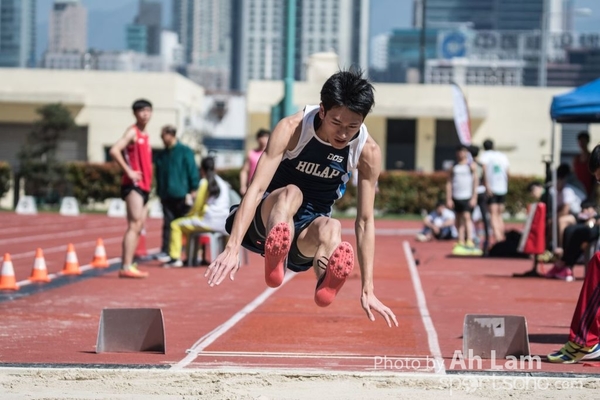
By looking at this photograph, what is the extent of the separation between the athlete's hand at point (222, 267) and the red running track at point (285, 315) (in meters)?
1.63

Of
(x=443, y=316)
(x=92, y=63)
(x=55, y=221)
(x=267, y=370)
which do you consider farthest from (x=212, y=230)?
(x=92, y=63)

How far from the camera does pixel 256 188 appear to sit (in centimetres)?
688

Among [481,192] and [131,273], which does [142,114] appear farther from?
[481,192]

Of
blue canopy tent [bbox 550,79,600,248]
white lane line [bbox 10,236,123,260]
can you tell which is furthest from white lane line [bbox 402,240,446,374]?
white lane line [bbox 10,236,123,260]

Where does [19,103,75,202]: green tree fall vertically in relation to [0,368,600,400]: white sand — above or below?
below

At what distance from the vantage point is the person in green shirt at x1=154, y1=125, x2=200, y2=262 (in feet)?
52.7

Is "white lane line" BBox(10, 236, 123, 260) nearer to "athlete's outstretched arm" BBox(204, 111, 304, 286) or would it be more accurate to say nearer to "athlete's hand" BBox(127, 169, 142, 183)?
"athlete's hand" BBox(127, 169, 142, 183)

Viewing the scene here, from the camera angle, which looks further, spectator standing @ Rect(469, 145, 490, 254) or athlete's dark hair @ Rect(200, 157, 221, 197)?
spectator standing @ Rect(469, 145, 490, 254)

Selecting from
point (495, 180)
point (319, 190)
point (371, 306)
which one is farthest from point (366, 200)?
point (495, 180)

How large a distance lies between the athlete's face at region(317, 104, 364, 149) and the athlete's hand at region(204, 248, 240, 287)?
112 cm

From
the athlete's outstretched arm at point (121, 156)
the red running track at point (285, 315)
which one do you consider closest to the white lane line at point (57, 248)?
the red running track at point (285, 315)

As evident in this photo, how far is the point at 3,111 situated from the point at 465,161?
33.0 m

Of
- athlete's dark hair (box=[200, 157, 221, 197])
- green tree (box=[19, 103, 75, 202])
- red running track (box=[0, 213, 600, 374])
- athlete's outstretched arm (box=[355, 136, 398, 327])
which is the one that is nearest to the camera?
athlete's outstretched arm (box=[355, 136, 398, 327])

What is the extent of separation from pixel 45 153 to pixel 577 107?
29.5 meters
